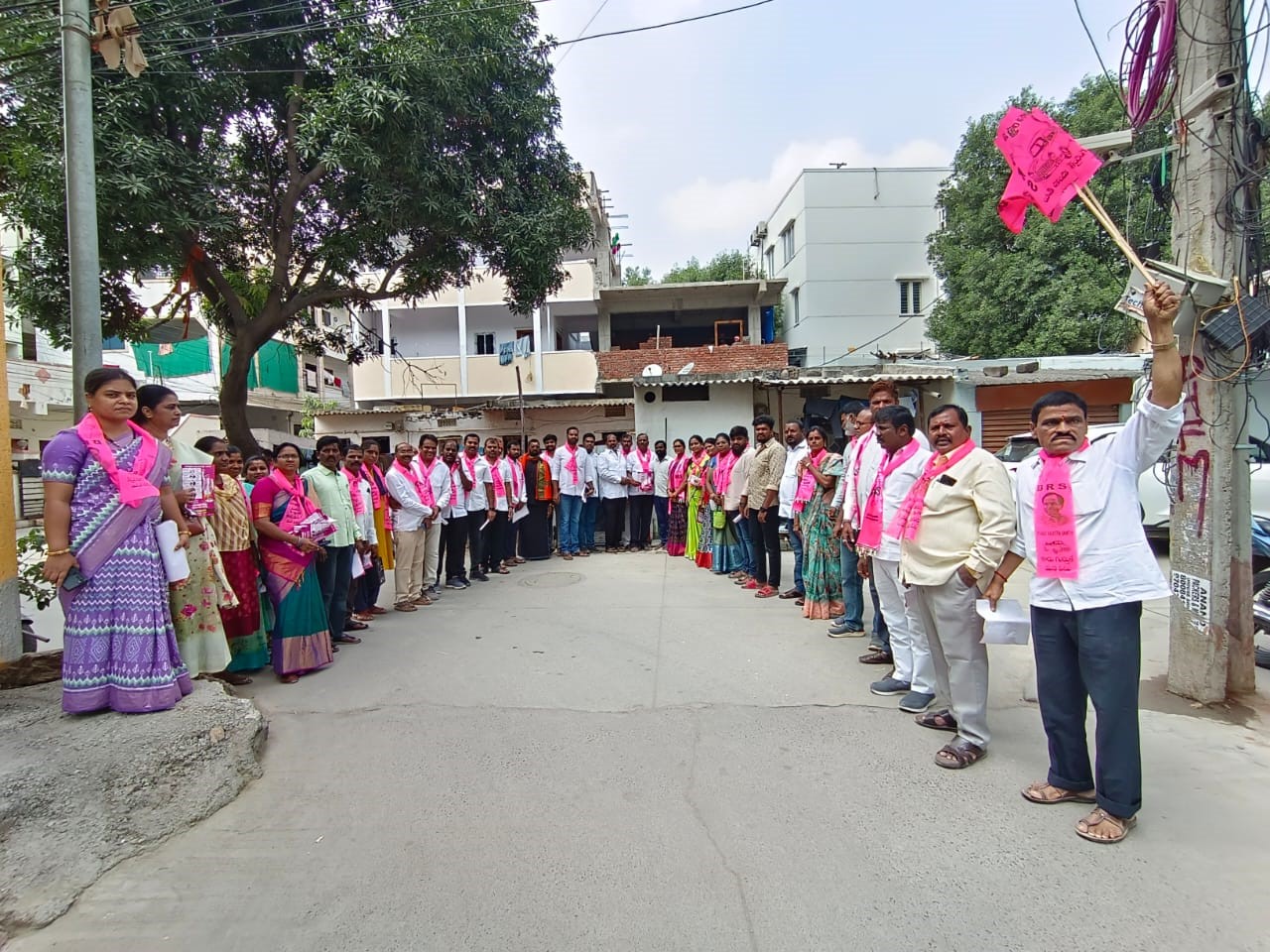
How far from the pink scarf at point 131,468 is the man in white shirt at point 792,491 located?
5.06m

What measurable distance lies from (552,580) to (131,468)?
551 centimetres

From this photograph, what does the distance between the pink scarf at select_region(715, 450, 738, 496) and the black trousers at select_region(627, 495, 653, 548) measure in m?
2.62

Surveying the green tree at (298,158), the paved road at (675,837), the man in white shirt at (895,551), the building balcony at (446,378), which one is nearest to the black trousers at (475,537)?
the green tree at (298,158)

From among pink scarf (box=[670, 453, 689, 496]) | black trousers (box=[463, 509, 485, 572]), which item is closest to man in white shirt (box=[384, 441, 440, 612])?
black trousers (box=[463, 509, 485, 572])

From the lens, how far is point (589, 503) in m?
11.1

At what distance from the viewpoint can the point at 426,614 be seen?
6.90 meters

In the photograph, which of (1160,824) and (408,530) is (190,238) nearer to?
(408,530)

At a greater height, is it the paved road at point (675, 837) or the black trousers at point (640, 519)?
the black trousers at point (640, 519)

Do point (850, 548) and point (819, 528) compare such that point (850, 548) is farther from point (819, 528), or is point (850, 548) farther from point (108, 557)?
point (108, 557)

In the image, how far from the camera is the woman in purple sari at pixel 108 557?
3.30 m

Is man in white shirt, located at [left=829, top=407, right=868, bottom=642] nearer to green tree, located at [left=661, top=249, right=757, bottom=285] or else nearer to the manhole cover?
the manhole cover

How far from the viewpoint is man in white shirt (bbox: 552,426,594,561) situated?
10.3 m

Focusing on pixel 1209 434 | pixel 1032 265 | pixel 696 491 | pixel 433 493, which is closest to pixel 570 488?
pixel 696 491

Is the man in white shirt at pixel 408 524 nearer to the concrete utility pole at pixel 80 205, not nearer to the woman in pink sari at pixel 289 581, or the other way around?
the woman in pink sari at pixel 289 581
